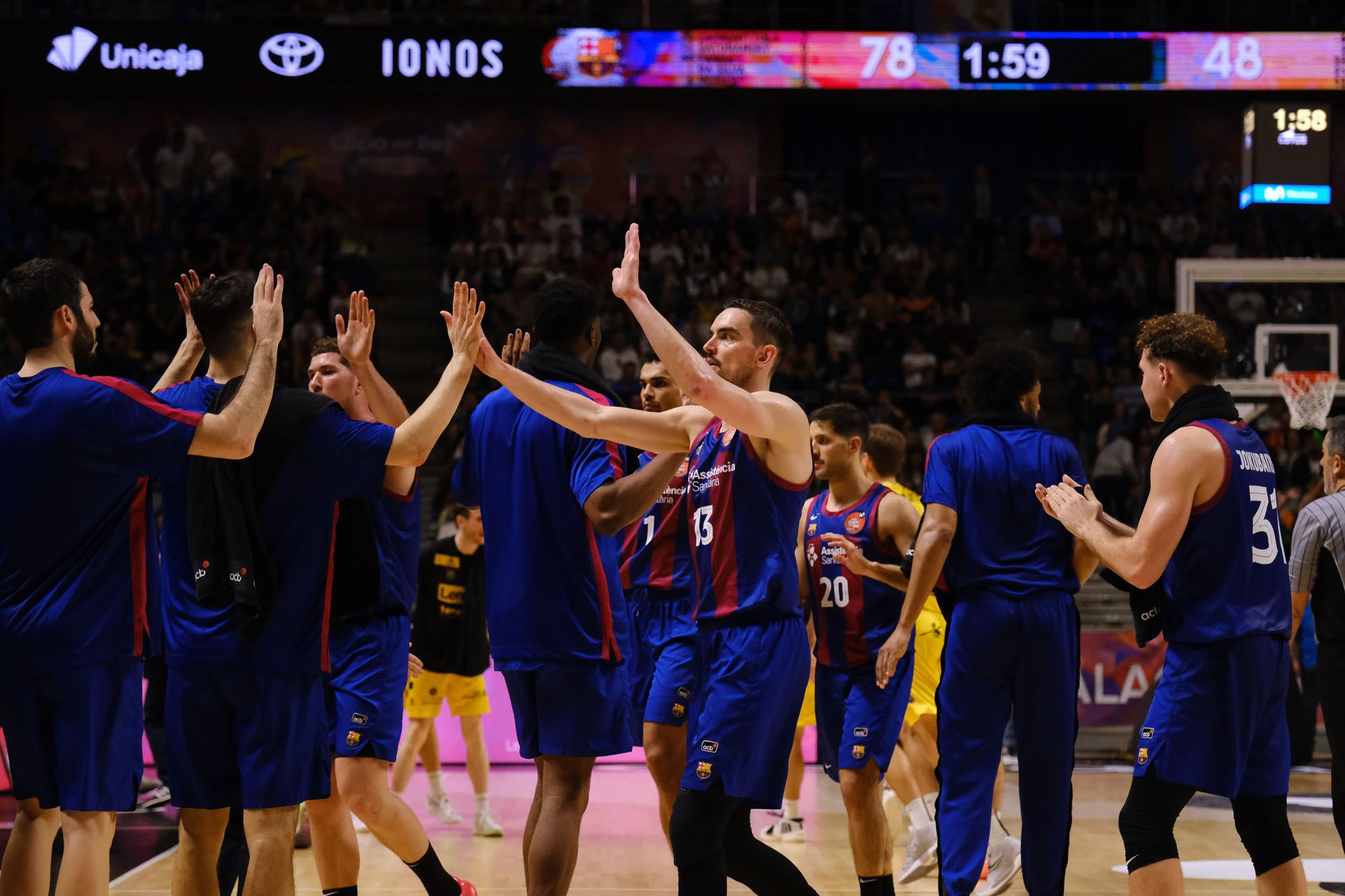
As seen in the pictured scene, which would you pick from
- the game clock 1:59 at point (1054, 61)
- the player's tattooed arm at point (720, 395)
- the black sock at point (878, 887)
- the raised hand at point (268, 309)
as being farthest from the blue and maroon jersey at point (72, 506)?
the game clock 1:59 at point (1054, 61)

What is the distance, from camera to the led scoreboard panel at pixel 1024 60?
18875 millimetres

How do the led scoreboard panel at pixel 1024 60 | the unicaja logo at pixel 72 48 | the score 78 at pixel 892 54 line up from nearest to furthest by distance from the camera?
1. the unicaja logo at pixel 72 48
2. the led scoreboard panel at pixel 1024 60
3. the score 78 at pixel 892 54

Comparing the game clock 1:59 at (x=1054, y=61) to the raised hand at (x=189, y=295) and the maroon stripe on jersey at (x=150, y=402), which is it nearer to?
the raised hand at (x=189, y=295)

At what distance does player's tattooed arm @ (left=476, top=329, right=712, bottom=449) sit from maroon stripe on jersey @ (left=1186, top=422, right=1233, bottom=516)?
5.87 feet

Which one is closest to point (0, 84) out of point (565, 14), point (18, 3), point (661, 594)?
point (18, 3)

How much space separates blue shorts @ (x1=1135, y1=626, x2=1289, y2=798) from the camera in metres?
4.63

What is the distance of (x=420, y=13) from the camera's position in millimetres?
19297

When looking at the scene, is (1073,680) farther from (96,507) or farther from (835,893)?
(96,507)

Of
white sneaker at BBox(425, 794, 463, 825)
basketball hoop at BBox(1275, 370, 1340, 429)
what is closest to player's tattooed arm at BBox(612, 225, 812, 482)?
white sneaker at BBox(425, 794, 463, 825)

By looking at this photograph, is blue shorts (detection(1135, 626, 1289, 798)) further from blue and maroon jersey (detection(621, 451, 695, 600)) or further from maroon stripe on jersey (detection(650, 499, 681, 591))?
maroon stripe on jersey (detection(650, 499, 681, 591))

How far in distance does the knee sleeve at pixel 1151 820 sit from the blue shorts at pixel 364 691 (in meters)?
2.72

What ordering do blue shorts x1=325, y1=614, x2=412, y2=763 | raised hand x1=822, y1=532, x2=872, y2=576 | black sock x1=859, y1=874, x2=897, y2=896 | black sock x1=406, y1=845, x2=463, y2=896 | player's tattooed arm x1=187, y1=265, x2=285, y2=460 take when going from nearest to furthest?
player's tattooed arm x1=187, y1=265, x2=285, y2=460
blue shorts x1=325, y1=614, x2=412, y2=763
black sock x1=406, y1=845, x2=463, y2=896
black sock x1=859, y1=874, x2=897, y2=896
raised hand x1=822, y1=532, x2=872, y2=576

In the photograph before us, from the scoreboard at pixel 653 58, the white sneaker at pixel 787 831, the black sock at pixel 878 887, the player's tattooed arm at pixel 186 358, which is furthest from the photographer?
the scoreboard at pixel 653 58

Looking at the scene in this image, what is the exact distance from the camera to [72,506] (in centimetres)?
438
